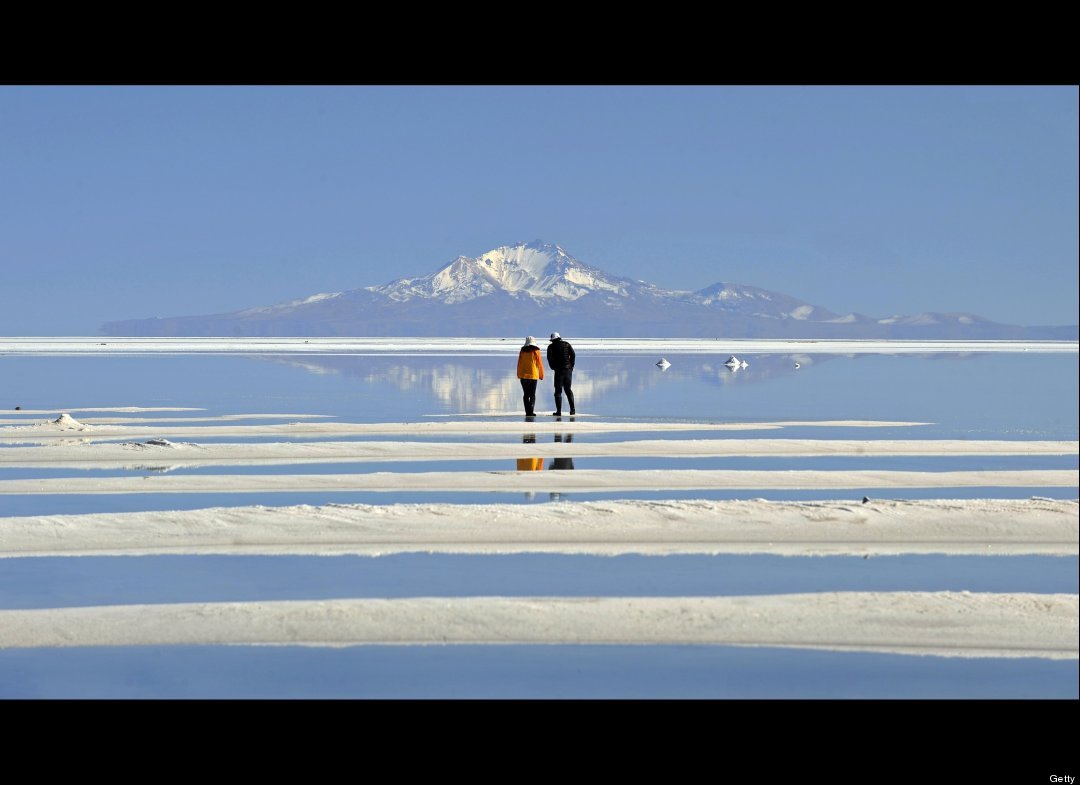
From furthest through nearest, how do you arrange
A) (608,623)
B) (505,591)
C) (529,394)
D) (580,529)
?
(529,394) → (580,529) → (505,591) → (608,623)

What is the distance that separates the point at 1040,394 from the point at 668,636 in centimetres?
3107

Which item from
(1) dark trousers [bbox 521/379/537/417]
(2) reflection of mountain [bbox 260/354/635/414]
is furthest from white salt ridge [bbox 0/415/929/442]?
(2) reflection of mountain [bbox 260/354/635/414]

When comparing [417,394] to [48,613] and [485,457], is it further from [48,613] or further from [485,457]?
[48,613]

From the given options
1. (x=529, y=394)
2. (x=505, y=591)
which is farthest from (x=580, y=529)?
(x=529, y=394)

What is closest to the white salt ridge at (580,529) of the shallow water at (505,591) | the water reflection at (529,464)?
the shallow water at (505,591)

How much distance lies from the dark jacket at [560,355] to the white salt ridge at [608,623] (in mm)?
16903

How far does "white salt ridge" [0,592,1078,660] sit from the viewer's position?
8.64m

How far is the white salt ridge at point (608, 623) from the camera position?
8.64 meters

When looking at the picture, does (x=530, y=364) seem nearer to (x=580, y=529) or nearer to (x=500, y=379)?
(x=580, y=529)

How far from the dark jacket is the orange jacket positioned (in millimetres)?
286

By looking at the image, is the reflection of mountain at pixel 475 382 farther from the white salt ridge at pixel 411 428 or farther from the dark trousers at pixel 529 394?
the white salt ridge at pixel 411 428

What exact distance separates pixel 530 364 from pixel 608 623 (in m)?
17.9

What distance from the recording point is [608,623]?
900cm

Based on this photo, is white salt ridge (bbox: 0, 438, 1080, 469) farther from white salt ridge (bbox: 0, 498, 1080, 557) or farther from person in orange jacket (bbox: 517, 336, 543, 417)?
white salt ridge (bbox: 0, 498, 1080, 557)
